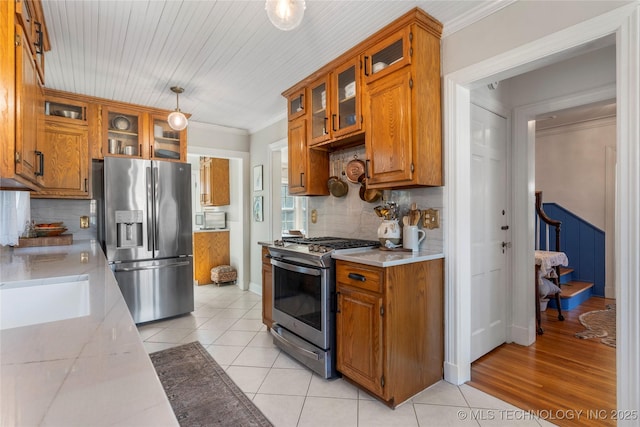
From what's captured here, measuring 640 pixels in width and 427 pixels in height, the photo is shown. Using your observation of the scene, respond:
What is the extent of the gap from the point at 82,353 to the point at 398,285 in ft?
5.46

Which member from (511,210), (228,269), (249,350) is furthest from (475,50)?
(228,269)

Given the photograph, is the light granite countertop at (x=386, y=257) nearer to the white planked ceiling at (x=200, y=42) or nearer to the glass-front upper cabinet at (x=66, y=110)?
the white planked ceiling at (x=200, y=42)

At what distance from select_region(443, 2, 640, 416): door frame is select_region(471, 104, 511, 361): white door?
0.14 metres

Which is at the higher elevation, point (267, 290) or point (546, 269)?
point (546, 269)

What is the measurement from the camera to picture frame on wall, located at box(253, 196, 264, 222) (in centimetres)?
480

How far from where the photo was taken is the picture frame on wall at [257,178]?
4.77 metres

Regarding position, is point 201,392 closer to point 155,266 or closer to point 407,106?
point 155,266

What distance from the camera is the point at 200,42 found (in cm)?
249

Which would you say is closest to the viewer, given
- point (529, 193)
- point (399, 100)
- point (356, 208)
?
point (399, 100)

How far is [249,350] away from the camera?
9.30 feet

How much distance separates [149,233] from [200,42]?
6.97 feet

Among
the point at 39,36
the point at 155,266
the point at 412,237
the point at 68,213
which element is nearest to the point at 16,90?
the point at 39,36

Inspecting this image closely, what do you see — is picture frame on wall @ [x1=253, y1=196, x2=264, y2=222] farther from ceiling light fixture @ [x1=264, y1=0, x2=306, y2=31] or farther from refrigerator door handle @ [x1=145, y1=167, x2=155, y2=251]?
ceiling light fixture @ [x1=264, y1=0, x2=306, y2=31]

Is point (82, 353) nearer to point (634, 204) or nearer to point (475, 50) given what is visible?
point (634, 204)
